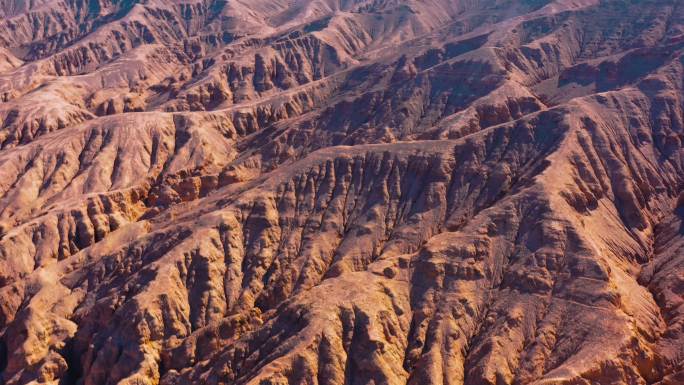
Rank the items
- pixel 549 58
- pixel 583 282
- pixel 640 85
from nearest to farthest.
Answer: pixel 583 282, pixel 640 85, pixel 549 58

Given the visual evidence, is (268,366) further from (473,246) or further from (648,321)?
(648,321)

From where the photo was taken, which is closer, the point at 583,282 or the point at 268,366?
the point at 268,366

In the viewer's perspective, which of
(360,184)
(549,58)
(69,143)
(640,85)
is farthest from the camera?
(549,58)

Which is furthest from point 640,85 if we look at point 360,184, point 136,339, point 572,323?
point 136,339

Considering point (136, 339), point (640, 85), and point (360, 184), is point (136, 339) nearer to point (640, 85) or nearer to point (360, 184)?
point (360, 184)

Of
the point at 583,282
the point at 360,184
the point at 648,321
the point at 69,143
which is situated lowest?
the point at 648,321

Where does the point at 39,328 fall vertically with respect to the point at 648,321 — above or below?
above

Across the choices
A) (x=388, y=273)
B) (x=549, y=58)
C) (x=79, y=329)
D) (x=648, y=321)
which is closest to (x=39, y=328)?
(x=79, y=329)
